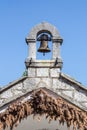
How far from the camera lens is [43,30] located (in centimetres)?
1036

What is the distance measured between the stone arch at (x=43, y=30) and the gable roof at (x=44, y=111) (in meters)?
1.47

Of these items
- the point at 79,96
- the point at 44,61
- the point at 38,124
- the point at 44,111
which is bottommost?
the point at 38,124

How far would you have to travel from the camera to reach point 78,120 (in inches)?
376

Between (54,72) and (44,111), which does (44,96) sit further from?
(54,72)

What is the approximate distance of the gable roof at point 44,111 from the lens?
955 centimetres

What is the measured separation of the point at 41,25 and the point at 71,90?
5.96 feet

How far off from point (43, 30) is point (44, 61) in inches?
32.0

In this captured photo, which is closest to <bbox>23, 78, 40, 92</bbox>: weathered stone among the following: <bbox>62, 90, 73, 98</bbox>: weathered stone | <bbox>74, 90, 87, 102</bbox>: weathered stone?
<bbox>62, 90, 73, 98</bbox>: weathered stone

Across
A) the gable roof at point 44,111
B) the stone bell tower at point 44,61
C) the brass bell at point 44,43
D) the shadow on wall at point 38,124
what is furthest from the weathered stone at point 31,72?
the shadow on wall at point 38,124

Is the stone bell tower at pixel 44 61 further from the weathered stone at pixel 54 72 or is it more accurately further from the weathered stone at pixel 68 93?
the weathered stone at pixel 68 93

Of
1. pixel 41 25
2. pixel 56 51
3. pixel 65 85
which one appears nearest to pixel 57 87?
pixel 65 85

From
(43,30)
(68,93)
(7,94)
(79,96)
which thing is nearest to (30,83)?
(7,94)

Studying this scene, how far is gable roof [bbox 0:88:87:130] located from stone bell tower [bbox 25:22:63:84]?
21.9 inches

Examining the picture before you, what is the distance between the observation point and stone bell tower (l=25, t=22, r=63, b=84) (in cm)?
999
